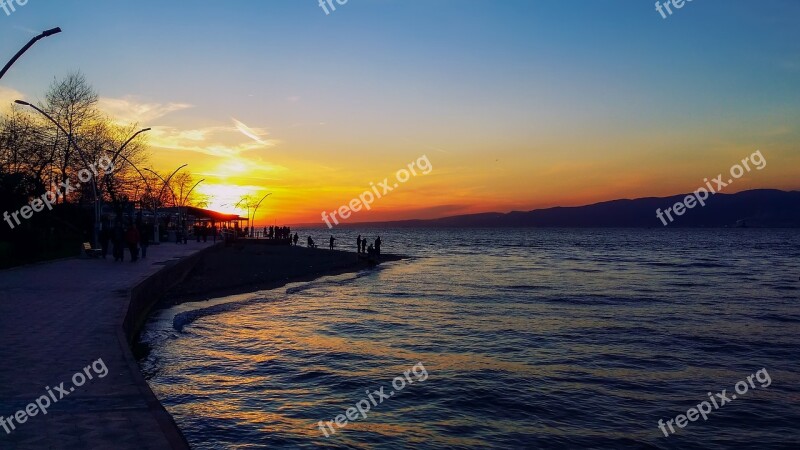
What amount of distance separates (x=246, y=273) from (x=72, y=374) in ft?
87.1

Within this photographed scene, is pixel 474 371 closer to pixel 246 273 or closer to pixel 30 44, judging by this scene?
pixel 30 44

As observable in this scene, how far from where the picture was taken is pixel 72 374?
7914 mm

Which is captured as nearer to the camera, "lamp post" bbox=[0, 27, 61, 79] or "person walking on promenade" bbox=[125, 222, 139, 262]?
"lamp post" bbox=[0, 27, 61, 79]

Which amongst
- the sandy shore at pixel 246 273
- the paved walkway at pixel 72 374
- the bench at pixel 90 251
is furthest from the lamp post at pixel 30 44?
the bench at pixel 90 251

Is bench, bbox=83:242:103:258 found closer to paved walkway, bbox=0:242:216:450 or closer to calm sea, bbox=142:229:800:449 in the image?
calm sea, bbox=142:229:800:449

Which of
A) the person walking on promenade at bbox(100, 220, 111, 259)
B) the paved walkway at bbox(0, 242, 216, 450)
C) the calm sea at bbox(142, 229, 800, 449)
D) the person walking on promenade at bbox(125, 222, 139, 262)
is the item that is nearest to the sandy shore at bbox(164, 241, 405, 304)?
the calm sea at bbox(142, 229, 800, 449)

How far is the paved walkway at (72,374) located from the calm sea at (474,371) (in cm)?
131

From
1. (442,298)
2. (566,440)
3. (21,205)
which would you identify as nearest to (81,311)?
(566,440)

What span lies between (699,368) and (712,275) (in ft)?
112

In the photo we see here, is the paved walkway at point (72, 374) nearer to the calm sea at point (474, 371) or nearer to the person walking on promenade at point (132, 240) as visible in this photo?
the calm sea at point (474, 371)

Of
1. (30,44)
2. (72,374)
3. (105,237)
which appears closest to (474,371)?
(72,374)

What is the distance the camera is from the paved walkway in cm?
586

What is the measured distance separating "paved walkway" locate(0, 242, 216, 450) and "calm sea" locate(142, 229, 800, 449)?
1.31m

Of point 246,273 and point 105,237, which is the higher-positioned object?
point 105,237
